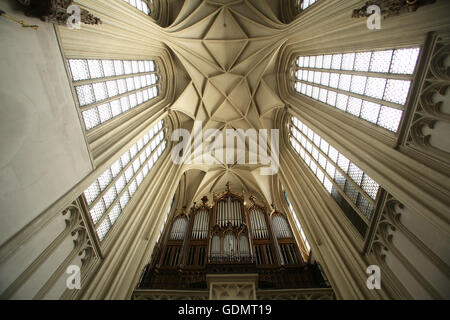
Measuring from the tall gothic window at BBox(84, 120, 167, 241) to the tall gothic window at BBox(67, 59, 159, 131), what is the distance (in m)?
1.85

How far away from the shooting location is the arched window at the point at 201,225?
1235 cm

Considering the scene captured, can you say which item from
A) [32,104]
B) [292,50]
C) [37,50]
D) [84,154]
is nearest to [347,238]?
[84,154]

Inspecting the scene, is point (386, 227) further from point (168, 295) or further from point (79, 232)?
point (79, 232)

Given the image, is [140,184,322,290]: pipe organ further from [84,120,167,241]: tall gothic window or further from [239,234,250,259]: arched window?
[84,120,167,241]: tall gothic window

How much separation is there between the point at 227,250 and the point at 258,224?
3412 millimetres

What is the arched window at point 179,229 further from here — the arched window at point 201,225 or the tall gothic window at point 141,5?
the tall gothic window at point 141,5

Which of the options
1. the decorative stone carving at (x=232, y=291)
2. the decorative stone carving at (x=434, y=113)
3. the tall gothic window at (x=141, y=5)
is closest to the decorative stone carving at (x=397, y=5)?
the decorative stone carving at (x=434, y=113)

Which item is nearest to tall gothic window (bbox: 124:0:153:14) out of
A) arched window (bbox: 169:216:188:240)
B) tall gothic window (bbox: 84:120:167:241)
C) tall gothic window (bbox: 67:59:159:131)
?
tall gothic window (bbox: 67:59:159:131)

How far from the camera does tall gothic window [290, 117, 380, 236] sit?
723 centimetres

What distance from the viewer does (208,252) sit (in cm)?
1014

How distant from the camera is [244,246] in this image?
10.5 m

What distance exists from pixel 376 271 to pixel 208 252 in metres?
6.34
